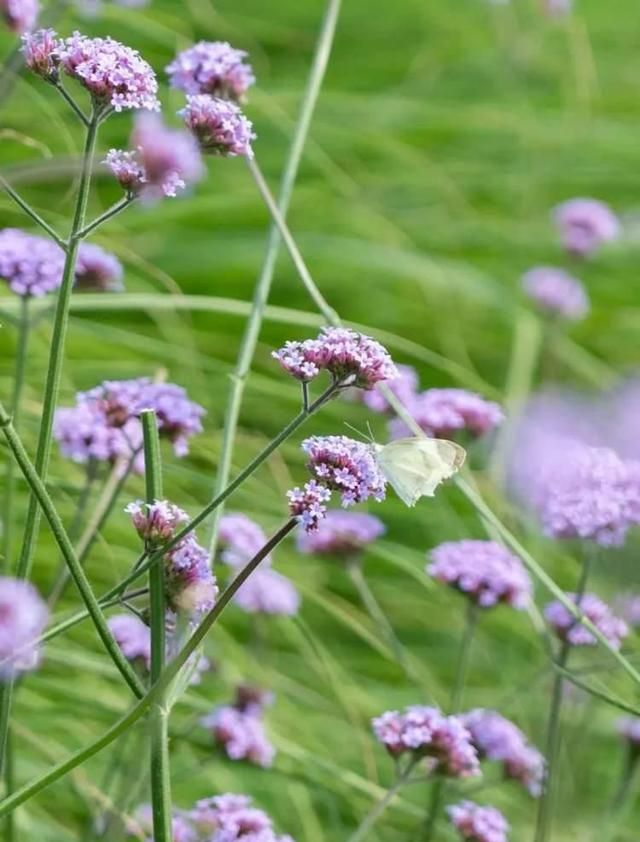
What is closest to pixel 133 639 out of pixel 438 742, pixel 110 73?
pixel 438 742

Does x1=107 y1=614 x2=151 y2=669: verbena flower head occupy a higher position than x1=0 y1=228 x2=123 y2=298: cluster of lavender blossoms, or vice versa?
x1=0 y1=228 x2=123 y2=298: cluster of lavender blossoms

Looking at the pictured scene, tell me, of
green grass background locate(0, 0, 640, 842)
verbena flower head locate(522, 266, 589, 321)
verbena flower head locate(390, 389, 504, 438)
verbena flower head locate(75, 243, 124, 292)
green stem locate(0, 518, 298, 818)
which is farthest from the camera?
verbena flower head locate(522, 266, 589, 321)

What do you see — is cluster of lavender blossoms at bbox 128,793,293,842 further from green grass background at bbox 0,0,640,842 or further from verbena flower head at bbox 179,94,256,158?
verbena flower head at bbox 179,94,256,158

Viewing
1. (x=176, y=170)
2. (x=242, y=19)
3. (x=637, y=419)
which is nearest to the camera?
(x=176, y=170)

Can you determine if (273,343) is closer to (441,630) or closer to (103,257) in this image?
(441,630)

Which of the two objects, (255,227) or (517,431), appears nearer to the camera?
(517,431)

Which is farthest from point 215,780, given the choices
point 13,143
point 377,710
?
point 13,143

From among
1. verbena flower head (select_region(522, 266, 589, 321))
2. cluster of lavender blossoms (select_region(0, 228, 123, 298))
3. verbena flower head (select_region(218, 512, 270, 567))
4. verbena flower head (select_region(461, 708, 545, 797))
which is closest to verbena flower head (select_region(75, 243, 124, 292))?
cluster of lavender blossoms (select_region(0, 228, 123, 298))
